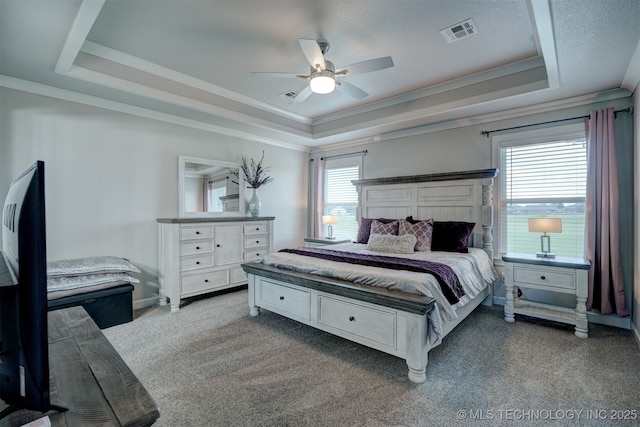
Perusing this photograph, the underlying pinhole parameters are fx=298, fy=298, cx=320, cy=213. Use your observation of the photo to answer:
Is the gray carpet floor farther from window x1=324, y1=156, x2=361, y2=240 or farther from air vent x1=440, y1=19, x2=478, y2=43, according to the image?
air vent x1=440, y1=19, x2=478, y2=43

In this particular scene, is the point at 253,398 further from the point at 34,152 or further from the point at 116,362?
the point at 34,152

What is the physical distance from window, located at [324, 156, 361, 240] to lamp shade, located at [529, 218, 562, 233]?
2701mm

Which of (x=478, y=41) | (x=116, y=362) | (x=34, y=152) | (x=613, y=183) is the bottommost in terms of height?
(x=116, y=362)

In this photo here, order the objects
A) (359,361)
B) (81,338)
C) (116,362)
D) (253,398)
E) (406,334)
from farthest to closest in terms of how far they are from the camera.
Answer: (359,361) < (406,334) < (253,398) < (81,338) < (116,362)

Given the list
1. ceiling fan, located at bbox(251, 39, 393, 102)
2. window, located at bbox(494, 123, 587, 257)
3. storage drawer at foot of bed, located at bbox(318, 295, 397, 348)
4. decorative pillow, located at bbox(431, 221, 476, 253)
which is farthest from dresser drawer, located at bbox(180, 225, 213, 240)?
window, located at bbox(494, 123, 587, 257)

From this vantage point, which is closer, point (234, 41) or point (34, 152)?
→ point (234, 41)

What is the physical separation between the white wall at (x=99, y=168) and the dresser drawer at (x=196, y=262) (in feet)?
1.72

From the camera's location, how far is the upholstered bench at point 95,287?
114 inches

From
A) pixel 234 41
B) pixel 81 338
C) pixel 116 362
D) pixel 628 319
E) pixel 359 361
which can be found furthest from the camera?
pixel 628 319

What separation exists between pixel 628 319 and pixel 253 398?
374 cm

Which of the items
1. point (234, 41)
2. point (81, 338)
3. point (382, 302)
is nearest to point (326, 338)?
point (382, 302)

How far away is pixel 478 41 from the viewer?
2.80m

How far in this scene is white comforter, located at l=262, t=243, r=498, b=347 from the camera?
2277mm

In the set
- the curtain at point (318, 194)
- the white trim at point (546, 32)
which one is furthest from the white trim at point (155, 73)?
the white trim at point (546, 32)
